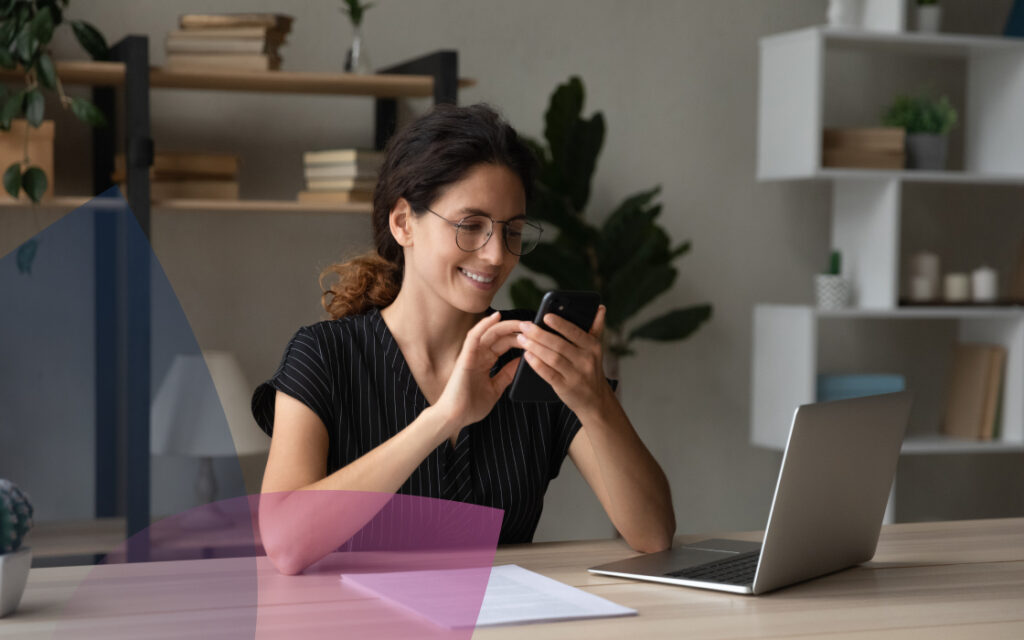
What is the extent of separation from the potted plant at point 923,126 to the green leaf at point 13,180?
A: 2554mm

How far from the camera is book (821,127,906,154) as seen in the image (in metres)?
3.52

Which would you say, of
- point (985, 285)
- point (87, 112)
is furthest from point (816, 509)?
point (985, 285)

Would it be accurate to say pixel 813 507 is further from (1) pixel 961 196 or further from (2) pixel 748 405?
(1) pixel 961 196

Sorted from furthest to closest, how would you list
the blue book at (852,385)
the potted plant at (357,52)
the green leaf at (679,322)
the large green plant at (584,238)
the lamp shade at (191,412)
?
1. the blue book at (852,385)
2. the green leaf at (679,322)
3. the large green plant at (584,238)
4. the potted plant at (357,52)
5. the lamp shade at (191,412)

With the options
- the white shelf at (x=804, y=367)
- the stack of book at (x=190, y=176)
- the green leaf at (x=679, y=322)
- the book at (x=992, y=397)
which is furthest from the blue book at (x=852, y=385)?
the stack of book at (x=190, y=176)

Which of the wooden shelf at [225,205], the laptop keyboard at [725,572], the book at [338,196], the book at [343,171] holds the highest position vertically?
the book at [343,171]

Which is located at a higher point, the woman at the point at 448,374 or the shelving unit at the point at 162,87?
the shelving unit at the point at 162,87

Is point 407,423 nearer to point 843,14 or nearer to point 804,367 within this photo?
point 804,367

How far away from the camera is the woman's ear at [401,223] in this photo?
1742 mm

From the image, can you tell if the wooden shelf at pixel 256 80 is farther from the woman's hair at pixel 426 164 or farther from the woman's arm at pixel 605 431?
the woman's arm at pixel 605 431

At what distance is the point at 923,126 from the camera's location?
360 cm

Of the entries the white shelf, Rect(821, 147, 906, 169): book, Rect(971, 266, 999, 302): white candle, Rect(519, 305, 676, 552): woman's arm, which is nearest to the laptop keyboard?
Rect(519, 305, 676, 552): woman's arm

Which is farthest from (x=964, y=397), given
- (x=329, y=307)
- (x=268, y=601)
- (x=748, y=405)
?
(x=268, y=601)

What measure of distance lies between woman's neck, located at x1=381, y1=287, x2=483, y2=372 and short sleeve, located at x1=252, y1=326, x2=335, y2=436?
15 cm
